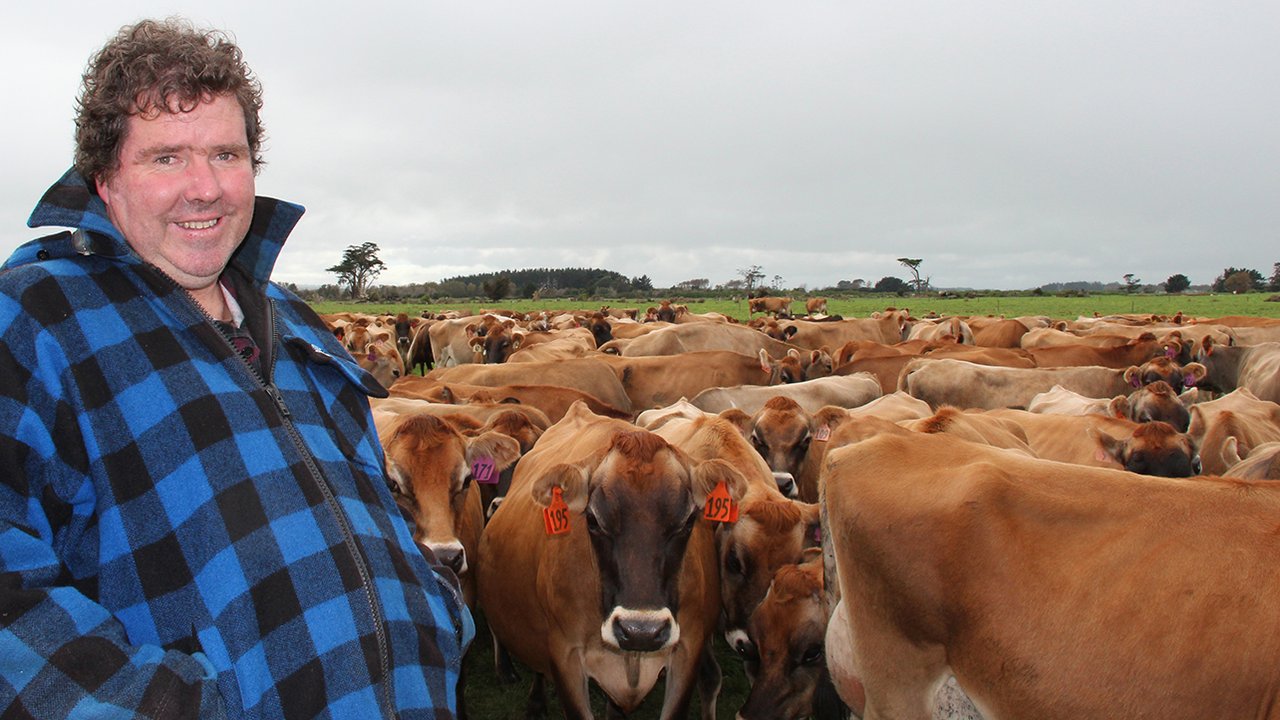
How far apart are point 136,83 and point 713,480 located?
3.20 metres

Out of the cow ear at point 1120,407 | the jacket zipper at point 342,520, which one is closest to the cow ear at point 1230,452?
the cow ear at point 1120,407

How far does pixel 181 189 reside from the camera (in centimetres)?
177

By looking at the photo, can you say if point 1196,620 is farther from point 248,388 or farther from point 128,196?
point 128,196

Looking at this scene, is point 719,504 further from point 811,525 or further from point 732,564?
point 811,525

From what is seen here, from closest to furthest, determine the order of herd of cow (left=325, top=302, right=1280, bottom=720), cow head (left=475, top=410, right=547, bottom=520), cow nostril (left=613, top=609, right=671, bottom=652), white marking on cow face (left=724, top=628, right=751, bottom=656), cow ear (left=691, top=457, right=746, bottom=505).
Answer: herd of cow (left=325, top=302, right=1280, bottom=720) < cow nostril (left=613, top=609, right=671, bottom=652) < cow ear (left=691, top=457, right=746, bottom=505) < white marking on cow face (left=724, top=628, right=751, bottom=656) < cow head (left=475, top=410, right=547, bottom=520)

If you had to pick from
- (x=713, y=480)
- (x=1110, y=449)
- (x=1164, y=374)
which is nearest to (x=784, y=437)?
(x=1110, y=449)

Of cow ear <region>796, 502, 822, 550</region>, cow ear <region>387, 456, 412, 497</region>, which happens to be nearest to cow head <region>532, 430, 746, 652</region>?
cow ear <region>796, 502, 822, 550</region>

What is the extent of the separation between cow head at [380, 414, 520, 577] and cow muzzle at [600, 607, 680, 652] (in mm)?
1189

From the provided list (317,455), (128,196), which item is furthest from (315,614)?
(128,196)

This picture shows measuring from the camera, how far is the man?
142 centimetres

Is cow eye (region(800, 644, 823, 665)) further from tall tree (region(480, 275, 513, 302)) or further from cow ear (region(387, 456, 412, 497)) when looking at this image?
tall tree (region(480, 275, 513, 302))

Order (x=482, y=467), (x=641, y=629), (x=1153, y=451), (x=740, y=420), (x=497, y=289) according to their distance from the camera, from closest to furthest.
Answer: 1. (x=641, y=629)
2. (x=482, y=467)
3. (x=1153, y=451)
4. (x=740, y=420)
5. (x=497, y=289)

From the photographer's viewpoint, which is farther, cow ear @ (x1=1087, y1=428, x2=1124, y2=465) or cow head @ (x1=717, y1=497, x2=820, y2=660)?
cow ear @ (x1=1087, y1=428, x2=1124, y2=465)

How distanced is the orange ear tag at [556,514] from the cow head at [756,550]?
1.25 m
